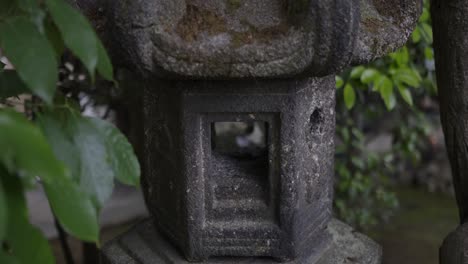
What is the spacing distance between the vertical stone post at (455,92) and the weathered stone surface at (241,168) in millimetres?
311

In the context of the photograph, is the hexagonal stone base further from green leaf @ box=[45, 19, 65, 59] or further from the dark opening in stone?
green leaf @ box=[45, 19, 65, 59]

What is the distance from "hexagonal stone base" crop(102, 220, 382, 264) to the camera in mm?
1534

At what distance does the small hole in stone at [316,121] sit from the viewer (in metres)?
1.45

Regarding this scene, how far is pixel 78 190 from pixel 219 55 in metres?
0.48

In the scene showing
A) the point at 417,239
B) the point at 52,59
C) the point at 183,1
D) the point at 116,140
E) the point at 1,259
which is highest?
the point at 183,1

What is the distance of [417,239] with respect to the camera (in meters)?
3.40

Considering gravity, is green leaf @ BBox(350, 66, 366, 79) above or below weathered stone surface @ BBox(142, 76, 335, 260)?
above

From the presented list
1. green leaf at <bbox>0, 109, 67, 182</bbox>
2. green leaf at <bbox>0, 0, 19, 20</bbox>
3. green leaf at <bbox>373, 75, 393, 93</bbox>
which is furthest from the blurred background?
green leaf at <bbox>0, 109, 67, 182</bbox>

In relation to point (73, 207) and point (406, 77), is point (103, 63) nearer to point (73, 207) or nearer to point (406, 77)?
point (73, 207)

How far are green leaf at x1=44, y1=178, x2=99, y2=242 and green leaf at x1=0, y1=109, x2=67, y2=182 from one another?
0.11m

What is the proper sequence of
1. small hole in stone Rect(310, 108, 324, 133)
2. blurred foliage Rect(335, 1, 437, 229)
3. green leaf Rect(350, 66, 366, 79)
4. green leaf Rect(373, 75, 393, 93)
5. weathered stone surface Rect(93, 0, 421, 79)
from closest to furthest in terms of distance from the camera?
1. weathered stone surface Rect(93, 0, 421, 79)
2. small hole in stone Rect(310, 108, 324, 133)
3. green leaf Rect(373, 75, 393, 93)
4. green leaf Rect(350, 66, 366, 79)
5. blurred foliage Rect(335, 1, 437, 229)

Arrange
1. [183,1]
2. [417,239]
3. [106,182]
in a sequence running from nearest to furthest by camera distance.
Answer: [106,182] < [183,1] < [417,239]

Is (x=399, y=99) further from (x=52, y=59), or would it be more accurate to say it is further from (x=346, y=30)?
(x=52, y=59)

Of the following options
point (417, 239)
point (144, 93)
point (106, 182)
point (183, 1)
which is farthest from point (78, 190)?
point (417, 239)
